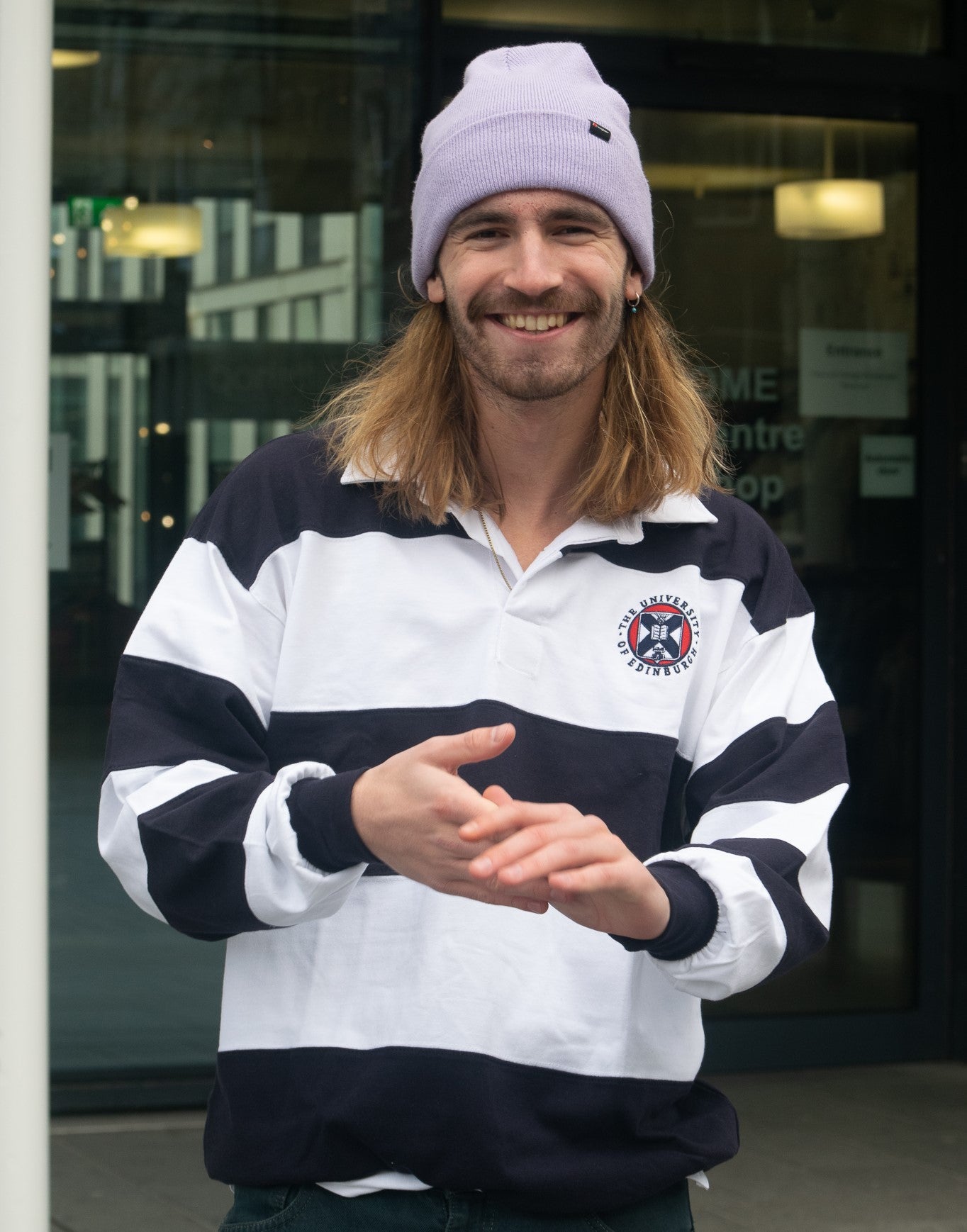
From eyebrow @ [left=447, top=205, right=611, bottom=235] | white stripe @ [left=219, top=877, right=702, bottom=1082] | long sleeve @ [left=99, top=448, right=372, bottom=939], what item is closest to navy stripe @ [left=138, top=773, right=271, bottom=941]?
long sleeve @ [left=99, top=448, right=372, bottom=939]

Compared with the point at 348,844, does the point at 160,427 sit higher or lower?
higher

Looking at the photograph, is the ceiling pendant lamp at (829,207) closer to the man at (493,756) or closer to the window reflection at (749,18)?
the window reflection at (749,18)

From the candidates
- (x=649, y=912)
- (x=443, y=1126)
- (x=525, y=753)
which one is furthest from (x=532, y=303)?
(x=443, y=1126)

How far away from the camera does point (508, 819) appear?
145 centimetres

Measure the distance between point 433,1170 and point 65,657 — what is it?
3614mm

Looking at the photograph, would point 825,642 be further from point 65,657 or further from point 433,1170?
point 433,1170

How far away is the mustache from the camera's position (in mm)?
1883

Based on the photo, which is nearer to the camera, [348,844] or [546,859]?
[546,859]

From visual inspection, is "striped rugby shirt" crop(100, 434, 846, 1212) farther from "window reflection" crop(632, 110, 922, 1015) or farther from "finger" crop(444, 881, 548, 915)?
"window reflection" crop(632, 110, 922, 1015)

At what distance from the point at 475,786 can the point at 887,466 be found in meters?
4.15

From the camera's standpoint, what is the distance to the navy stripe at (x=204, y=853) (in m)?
1.64

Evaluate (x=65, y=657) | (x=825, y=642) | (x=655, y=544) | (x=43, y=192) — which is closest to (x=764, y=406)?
(x=825, y=642)

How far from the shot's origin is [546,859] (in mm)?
1446

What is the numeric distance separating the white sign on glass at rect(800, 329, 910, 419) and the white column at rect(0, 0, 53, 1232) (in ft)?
13.6
